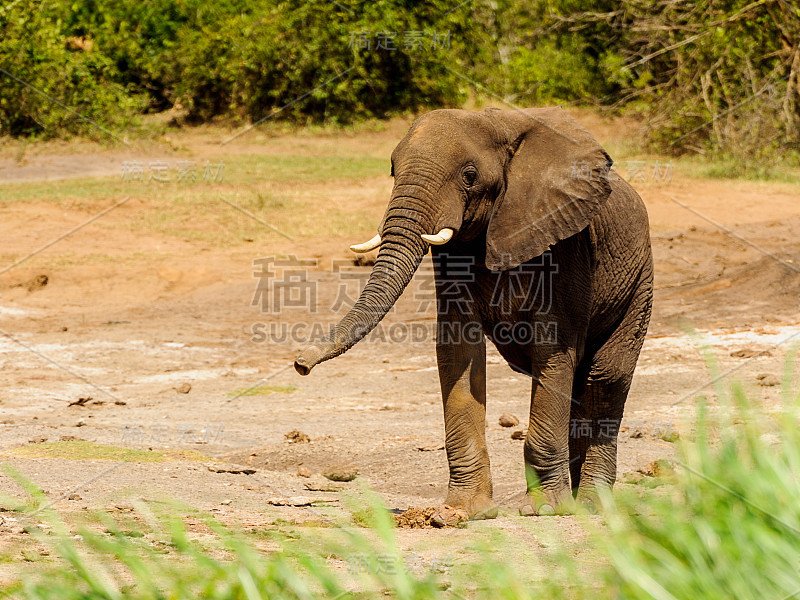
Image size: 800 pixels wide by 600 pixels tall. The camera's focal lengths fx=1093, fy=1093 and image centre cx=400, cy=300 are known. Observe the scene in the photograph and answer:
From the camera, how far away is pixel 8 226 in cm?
1448

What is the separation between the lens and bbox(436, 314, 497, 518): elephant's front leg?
18.4ft

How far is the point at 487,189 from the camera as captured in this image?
537 centimetres

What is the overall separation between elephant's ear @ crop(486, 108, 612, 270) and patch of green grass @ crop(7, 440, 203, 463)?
258 cm

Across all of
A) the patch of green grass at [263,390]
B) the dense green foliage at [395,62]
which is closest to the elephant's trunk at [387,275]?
the patch of green grass at [263,390]

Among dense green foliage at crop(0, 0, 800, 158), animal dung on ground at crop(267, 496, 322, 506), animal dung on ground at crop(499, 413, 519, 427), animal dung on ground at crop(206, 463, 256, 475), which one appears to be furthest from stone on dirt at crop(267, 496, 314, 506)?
dense green foliage at crop(0, 0, 800, 158)

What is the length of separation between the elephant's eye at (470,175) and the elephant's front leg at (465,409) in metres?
0.74

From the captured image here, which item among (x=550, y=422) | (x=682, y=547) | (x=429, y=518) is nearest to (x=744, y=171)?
(x=550, y=422)

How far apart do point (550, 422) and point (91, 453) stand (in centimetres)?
281

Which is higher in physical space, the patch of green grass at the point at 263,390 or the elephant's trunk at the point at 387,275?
the elephant's trunk at the point at 387,275

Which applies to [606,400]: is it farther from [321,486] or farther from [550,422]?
[321,486]

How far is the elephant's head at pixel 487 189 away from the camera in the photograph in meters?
4.99

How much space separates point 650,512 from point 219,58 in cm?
2404

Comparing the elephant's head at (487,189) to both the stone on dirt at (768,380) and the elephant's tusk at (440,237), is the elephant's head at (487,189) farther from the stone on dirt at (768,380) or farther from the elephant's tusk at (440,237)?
the stone on dirt at (768,380)

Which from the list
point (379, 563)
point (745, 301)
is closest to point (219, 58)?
point (745, 301)
